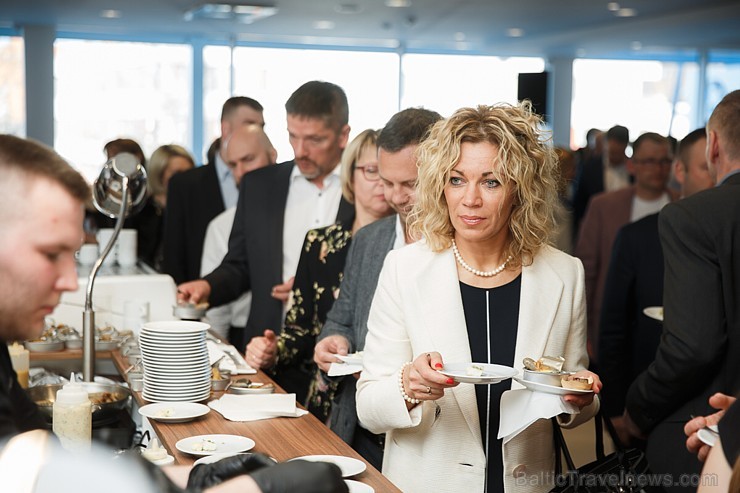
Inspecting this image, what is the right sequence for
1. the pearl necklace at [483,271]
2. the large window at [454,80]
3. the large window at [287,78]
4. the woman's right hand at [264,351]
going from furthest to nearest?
the large window at [454,80] < the large window at [287,78] < the woman's right hand at [264,351] < the pearl necklace at [483,271]

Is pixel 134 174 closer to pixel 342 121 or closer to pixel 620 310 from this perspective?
pixel 342 121

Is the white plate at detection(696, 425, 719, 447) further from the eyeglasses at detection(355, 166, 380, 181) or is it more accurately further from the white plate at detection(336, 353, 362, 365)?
the eyeglasses at detection(355, 166, 380, 181)

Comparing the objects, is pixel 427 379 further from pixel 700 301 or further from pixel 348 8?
pixel 348 8

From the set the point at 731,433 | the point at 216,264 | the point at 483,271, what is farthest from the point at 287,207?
the point at 731,433

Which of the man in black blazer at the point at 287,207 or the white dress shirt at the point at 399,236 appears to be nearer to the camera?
the white dress shirt at the point at 399,236

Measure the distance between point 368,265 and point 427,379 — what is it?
0.82 m

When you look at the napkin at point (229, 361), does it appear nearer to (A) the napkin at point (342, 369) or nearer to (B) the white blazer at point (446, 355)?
(A) the napkin at point (342, 369)

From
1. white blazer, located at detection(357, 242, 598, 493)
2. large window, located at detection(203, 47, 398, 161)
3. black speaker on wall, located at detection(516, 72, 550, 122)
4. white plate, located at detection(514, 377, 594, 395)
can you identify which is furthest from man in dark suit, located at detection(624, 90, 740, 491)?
large window, located at detection(203, 47, 398, 161)

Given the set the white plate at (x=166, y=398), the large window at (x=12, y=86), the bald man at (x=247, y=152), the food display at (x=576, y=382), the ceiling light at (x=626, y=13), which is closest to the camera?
the food display at (x=576, y=382)

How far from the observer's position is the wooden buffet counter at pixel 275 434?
6.88 feet

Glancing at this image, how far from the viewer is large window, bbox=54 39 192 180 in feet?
49.6

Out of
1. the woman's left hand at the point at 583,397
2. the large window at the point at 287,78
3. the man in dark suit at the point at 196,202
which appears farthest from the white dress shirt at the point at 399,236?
the large window at the point at 287,78

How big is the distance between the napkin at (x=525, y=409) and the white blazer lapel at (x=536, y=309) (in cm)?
12

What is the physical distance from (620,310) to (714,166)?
1.34 meters
